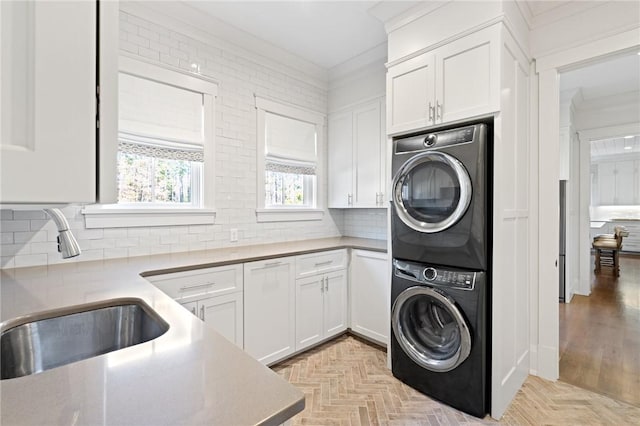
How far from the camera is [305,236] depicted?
138 inches

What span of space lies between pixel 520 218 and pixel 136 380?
2.51 meters

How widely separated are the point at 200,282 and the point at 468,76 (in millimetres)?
2274

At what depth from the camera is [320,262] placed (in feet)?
9.33

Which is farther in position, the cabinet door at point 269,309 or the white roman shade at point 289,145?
the white roman shade at point 289,145

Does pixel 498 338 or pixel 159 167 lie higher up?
pixel 159 167

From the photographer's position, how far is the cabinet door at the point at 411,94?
217 cm

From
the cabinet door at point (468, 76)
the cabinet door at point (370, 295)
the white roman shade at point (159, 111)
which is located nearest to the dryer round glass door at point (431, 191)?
the cabinet door at point (468, 76)

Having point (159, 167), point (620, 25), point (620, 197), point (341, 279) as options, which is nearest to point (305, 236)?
point (341, 279)

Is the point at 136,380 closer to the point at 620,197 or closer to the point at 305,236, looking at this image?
the point at 305,236

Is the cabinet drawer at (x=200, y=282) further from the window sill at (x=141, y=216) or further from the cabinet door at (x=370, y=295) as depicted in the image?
the cabinet door at (x=370, y=295)

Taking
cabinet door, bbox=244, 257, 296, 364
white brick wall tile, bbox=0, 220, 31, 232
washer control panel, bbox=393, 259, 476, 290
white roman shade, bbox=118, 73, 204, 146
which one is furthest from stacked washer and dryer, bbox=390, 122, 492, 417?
white brick wall tile, bbox=0, 220, 31, 232

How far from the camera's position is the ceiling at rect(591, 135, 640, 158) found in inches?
270

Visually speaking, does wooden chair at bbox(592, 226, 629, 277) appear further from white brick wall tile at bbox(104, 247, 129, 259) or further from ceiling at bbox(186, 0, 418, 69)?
white brick wall tile at bbox(104, 247, 129, 259)

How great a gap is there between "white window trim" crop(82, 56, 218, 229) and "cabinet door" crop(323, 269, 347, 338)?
1.26m
